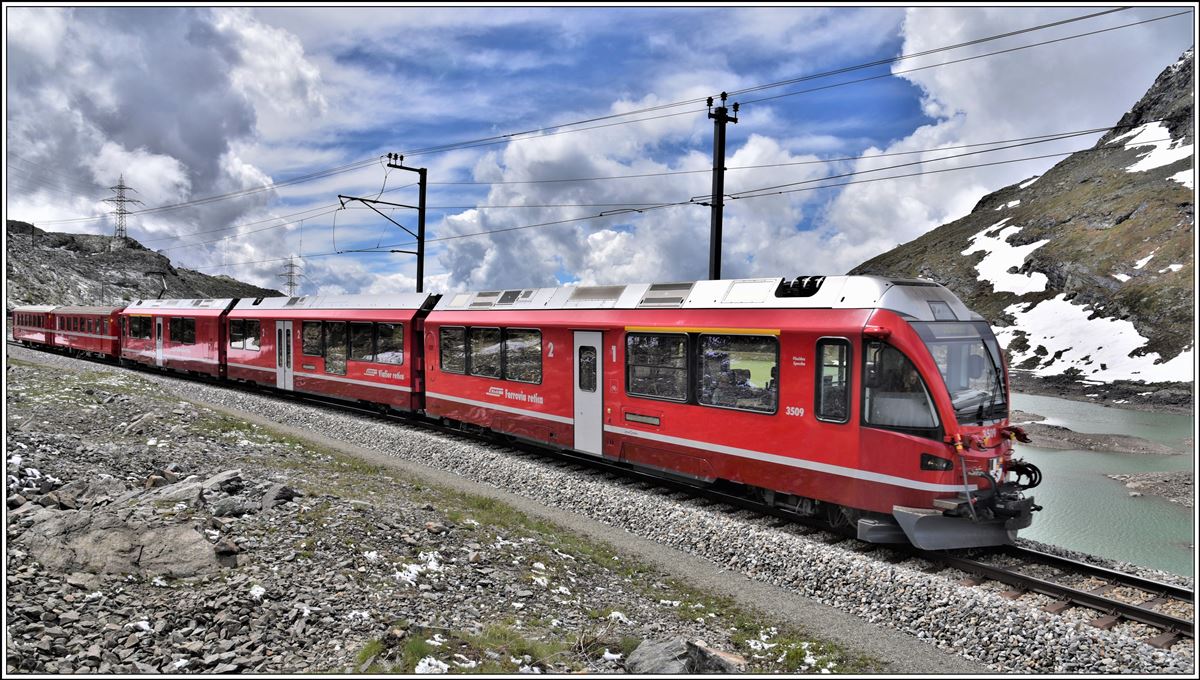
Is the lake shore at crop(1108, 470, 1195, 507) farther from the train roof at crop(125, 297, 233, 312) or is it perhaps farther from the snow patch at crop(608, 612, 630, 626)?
the train roof at crop(125, 297, 233, 312)

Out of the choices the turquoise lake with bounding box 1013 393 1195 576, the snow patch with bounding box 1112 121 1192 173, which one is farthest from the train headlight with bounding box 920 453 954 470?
the snow patch with bounding box 1112 121 1192 173

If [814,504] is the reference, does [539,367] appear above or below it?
above

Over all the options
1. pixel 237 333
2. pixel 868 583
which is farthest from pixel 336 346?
pixel 868 583

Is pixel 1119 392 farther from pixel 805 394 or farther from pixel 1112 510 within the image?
pixel 805 394

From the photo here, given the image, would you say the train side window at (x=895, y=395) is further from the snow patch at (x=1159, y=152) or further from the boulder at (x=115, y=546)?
the snow patch at (x=1159, y=152)

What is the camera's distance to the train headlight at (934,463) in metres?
9.18

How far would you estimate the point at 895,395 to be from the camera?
31.2 ft

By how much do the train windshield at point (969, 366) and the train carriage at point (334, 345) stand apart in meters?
13.7

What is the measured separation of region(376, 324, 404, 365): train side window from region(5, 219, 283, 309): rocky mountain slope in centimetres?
8939

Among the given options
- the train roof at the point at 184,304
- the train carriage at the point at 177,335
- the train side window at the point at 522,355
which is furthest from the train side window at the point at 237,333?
the train side window at the point at 522,355

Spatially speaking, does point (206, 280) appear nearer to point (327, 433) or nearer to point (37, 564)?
point (327, 433)

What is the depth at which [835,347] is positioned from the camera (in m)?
10.1

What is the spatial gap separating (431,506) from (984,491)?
7891mm

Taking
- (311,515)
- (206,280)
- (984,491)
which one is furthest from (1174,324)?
(206,280)
